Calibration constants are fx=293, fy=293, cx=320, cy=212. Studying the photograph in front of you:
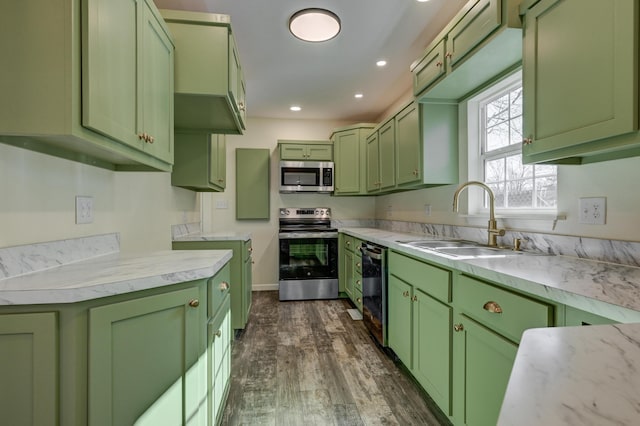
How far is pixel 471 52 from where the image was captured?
1.70 metres

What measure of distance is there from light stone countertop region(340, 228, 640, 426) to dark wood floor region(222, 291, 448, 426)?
3.96ft

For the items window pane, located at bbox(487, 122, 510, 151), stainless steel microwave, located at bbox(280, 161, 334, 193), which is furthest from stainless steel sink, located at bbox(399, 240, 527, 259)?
stainless steel microwave, located at bbox(280, 161, 334, 193)

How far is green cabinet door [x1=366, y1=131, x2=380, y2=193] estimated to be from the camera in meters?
3.49

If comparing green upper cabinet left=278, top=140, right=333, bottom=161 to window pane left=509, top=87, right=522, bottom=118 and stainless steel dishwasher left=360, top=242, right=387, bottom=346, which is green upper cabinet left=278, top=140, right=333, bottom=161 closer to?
stainless steel dishwasher left=360, top=242, right=387, bottom=346

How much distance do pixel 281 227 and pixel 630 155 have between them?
11.6 ft

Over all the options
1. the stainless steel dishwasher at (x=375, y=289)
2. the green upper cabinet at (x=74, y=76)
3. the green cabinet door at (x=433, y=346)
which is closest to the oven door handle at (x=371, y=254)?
the stainless steel dishwasher at (x=375, y=289)

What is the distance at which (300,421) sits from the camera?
64.1 inches

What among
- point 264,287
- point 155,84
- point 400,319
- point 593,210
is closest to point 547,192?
point 593,210

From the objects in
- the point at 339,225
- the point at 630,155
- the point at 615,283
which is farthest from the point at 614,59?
the point at 339,225

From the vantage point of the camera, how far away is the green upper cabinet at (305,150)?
4.01m

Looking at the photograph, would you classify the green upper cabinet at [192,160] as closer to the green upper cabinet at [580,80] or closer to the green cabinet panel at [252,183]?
the green cabinet panel at [252,183]

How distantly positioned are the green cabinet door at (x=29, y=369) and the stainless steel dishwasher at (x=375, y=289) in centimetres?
197

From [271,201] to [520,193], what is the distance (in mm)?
3115

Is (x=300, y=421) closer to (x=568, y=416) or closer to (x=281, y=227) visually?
(x=568, y=416)
